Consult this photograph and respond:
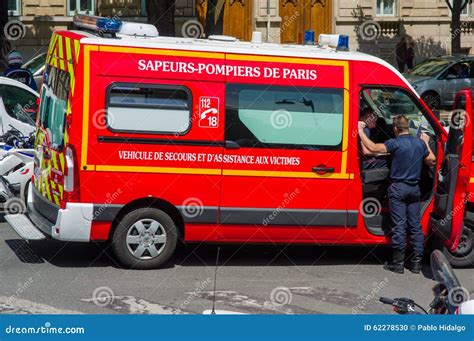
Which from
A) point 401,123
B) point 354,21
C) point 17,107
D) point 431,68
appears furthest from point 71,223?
point 354,21

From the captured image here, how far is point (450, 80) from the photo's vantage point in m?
27.6

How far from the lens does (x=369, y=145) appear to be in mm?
10070

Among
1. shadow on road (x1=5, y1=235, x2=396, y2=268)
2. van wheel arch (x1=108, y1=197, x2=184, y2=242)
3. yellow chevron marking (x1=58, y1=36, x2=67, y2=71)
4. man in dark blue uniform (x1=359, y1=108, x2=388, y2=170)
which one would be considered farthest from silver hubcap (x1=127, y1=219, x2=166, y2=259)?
man in dark blue uniform (x1=359, y1=108, x2=388, y2=170)

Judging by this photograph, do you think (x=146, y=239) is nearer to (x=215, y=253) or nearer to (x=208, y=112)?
(x=215, y=253)

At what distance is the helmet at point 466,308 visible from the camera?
4.63 meters

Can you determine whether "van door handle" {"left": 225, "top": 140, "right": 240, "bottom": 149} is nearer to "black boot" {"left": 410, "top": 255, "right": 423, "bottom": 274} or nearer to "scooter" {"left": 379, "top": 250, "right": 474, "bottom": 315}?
"black boot" {"left": 410, "top": 255, "right": 423, "bottom": 274}

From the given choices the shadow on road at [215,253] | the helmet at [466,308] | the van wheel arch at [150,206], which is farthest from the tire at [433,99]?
the helmet at [466,308]

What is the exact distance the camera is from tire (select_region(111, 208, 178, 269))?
9.75 meters

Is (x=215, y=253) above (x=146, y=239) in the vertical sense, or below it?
below

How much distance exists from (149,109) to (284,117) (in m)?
1.32

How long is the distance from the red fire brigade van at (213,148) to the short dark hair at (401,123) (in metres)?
0.24

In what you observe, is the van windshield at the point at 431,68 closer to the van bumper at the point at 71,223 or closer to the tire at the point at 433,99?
the tire at the point at 433,99

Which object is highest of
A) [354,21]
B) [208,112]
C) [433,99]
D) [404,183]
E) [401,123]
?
[354,21]
